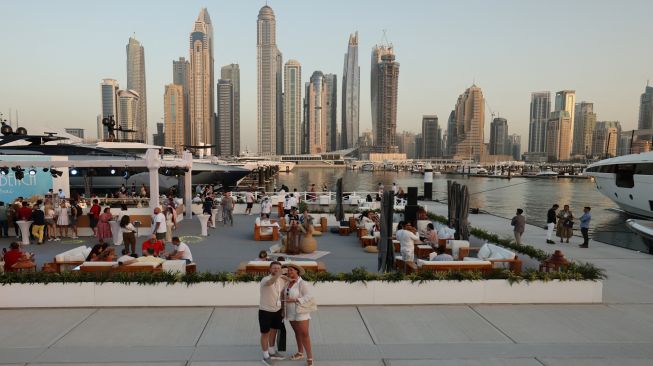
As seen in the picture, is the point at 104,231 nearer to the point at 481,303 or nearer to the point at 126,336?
the point at 126,336

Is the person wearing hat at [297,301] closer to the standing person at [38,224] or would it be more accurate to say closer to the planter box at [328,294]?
the planter box at [328,294]

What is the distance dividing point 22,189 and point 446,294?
70.2 feet

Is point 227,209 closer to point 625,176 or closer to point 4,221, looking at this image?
point 4,221

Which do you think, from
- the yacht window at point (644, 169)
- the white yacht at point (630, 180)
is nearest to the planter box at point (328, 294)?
the yacht window at point (644, 169)

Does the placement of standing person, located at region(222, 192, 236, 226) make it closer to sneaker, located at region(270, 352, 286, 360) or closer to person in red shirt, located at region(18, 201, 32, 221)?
person in red shirt, located at region(18, 201, 32, 221)

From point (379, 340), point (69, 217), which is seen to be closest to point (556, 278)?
point (379, 340)

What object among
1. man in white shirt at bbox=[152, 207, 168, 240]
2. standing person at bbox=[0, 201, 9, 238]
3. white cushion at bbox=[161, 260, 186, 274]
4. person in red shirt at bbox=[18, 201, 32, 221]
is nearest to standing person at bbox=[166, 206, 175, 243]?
man in white shirt at bbox=[152, 207, 168, 240]

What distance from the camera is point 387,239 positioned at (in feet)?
28.0

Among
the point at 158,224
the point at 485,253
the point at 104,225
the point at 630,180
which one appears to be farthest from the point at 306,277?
the point at 630,180

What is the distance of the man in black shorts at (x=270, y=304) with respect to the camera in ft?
16.0

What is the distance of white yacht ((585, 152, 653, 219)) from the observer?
2441 centimetres

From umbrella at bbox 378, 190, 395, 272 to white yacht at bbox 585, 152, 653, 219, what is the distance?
77.3 feet

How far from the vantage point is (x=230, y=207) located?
16141 mm

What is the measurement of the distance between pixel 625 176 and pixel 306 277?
97.4 feet
